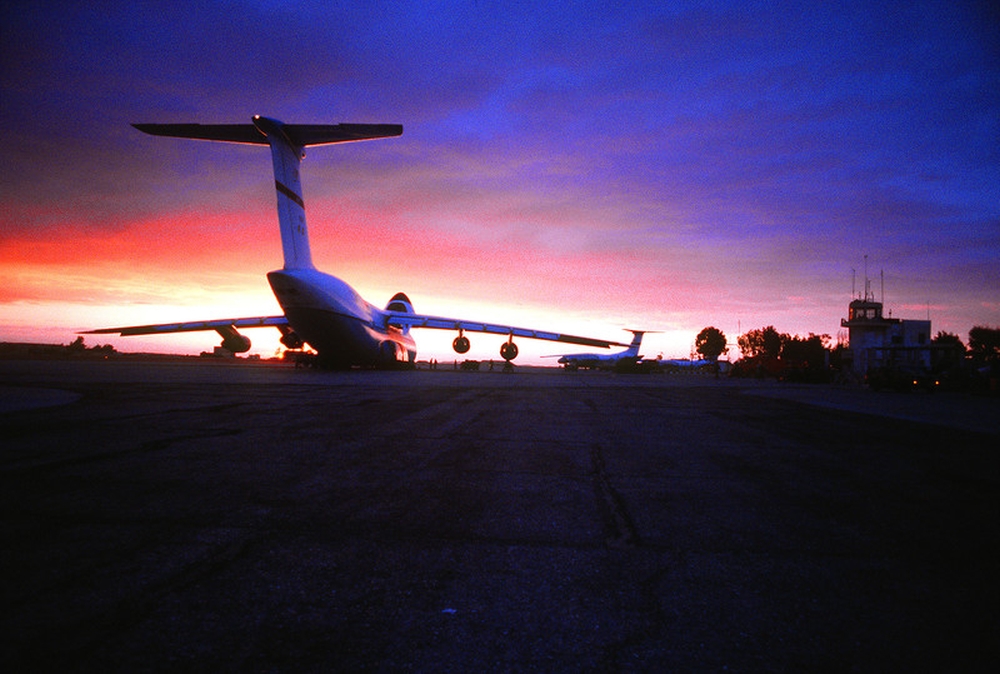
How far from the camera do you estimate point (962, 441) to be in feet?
25.8

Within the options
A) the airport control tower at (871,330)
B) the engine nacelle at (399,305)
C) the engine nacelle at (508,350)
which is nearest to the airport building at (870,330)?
the airport control tower at (871,330)

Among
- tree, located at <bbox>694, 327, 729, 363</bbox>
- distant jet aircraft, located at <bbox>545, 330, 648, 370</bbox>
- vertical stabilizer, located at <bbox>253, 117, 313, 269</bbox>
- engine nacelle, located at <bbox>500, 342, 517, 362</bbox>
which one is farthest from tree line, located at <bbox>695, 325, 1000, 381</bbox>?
vertical stabilizer, located at <bbox>253, 117, 313, 269</bbox>

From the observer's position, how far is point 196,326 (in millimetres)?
29922

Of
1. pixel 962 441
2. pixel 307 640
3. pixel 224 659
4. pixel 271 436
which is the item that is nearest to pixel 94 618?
pixel 224 659

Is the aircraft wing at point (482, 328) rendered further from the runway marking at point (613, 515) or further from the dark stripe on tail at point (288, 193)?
the runway marking at point (613, 515)

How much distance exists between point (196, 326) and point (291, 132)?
14306 millimetres

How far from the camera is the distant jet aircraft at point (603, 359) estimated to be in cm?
7306

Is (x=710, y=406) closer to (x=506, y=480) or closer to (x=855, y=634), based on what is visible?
(x=506, y=480)

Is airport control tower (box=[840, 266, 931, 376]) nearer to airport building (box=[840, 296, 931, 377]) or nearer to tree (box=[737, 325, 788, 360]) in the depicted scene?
airport building (box=[840, 296, 931, 377])

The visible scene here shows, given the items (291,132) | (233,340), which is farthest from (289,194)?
(233,340)

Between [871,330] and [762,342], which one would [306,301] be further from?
[762,342]

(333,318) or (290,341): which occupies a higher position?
(333,318)

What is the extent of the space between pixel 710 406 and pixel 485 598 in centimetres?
1151

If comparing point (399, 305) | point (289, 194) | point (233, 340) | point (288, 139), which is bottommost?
point (233, 340)
